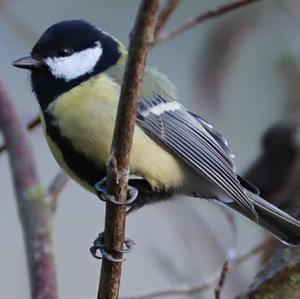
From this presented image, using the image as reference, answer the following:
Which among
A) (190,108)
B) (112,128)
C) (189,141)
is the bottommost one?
(190,108)

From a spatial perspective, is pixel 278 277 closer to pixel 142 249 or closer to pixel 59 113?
pixel 59 113

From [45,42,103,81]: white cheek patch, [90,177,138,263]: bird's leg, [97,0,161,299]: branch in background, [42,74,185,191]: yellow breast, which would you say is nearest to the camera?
[97,0,161,299]: branch in background

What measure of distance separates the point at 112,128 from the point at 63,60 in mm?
221

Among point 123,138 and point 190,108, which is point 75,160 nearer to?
point 123,138

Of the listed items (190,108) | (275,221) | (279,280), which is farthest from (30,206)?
(190,108)

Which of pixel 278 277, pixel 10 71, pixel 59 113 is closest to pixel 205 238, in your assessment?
pixel 59 113

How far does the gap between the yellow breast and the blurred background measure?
41 cm

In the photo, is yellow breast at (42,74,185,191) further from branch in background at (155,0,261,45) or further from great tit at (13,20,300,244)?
branch in background at (155,0,261,45)

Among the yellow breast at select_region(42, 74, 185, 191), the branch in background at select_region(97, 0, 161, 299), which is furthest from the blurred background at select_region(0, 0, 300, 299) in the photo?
the branch in background at select_region(97, 0, 161, 299)

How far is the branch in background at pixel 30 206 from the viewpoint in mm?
1634

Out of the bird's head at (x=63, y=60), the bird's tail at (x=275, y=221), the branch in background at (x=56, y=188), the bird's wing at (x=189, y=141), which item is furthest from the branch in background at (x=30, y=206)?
the bird's tail at (x=275, y=221)

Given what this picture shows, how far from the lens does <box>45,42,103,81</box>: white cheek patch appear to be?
5.69 feet

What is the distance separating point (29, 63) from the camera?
174 centimetres

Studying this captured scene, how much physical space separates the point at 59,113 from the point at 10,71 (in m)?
1.76
